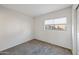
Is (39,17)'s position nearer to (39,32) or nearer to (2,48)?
(39,32)

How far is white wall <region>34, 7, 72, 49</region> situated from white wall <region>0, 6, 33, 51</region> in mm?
1037

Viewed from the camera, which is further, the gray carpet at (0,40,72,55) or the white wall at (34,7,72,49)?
the white wall at (34,7,72,49)

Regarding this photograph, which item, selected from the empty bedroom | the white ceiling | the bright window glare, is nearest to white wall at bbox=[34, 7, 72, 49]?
the empty bedroom

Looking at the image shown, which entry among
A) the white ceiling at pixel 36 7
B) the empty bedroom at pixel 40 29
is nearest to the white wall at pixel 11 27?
the empty bedroom at pixel 40 29

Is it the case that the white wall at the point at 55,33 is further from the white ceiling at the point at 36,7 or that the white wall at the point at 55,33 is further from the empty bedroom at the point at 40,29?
the white ceiling at the point at 36,7

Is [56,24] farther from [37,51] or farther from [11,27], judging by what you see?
[11,27]

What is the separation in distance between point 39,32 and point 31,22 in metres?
0.93

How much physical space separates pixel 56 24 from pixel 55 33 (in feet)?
1.59

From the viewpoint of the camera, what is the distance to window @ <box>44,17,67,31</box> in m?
3.49

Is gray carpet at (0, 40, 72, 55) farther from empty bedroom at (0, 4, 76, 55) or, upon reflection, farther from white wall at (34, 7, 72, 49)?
white wall at (34, 7, 72, 49)

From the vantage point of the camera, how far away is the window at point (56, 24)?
3.49 m

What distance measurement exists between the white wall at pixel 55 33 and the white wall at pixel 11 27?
1.04 m

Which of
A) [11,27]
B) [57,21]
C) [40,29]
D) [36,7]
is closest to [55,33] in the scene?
[57,21]

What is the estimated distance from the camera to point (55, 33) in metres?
3.84
